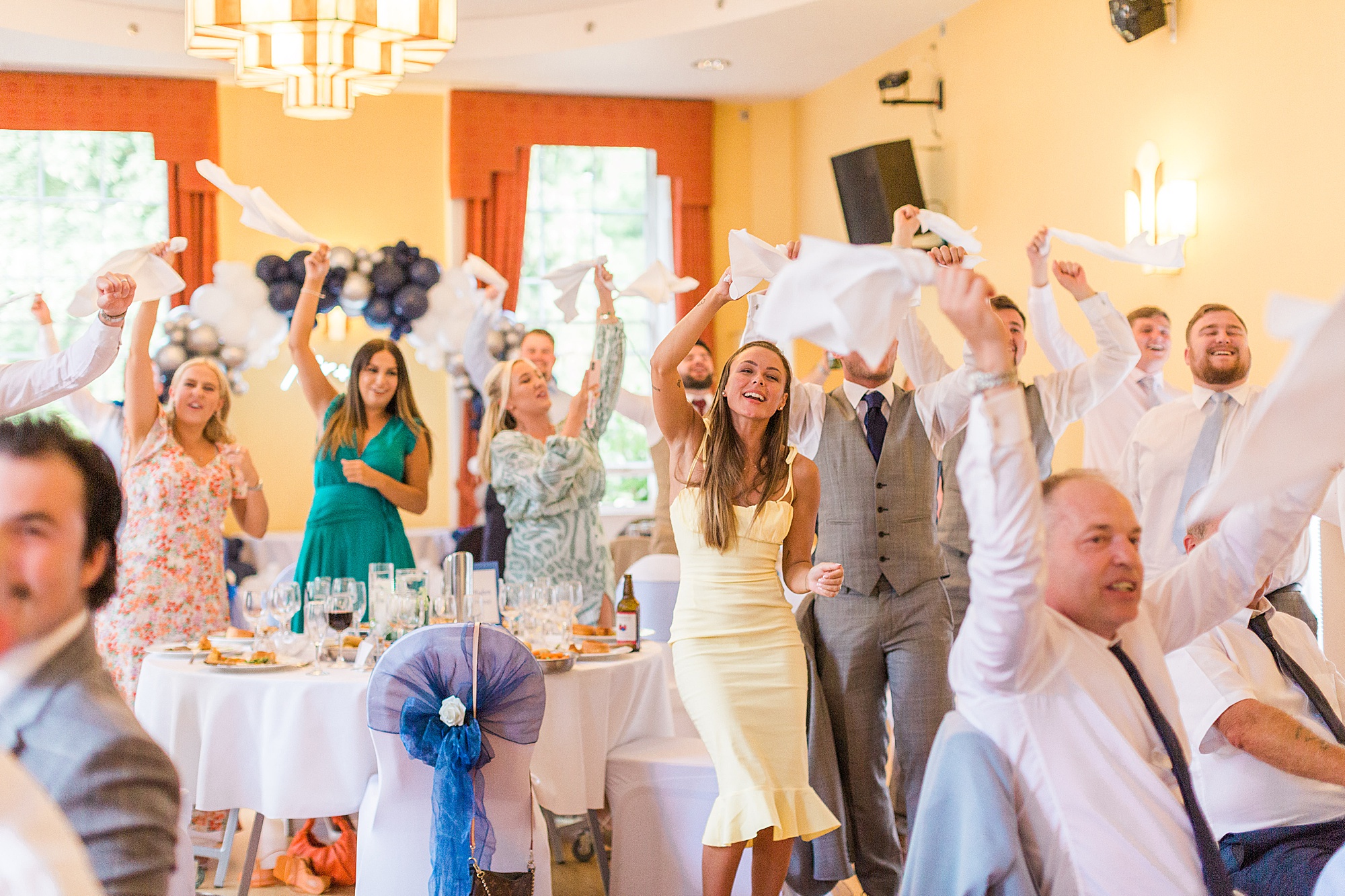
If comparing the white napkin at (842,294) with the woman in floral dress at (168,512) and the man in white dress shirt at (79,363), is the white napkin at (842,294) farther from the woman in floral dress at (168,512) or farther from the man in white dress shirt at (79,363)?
the woman in floral dress at (168,512)

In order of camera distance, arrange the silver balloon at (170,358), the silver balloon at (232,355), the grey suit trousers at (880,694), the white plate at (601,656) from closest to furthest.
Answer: the grey suit trousers at (880,694)
the white plate at (601,656)
the silver balloon at (170,358)
the silver balloon at (232,355)

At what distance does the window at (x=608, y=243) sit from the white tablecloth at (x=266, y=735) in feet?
17.9

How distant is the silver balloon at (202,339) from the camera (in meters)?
6.51

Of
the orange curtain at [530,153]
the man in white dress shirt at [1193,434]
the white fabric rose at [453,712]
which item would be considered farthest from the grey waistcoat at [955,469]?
the orange curtain at [530,153]

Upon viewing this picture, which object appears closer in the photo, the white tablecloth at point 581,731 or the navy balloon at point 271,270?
the white tablecloth at point 581,731

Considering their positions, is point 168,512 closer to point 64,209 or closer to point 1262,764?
point 1262,764

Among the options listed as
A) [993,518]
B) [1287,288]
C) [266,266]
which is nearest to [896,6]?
[1287,288]

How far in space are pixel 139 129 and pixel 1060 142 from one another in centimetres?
578

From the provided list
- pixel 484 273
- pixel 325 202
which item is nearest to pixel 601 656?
pixel 484 273

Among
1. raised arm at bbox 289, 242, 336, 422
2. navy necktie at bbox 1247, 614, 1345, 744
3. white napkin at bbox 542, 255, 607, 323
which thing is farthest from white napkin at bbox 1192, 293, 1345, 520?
raised arm at bbox 289, 242, 336, 422

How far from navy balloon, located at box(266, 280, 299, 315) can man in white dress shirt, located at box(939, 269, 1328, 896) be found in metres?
5.62

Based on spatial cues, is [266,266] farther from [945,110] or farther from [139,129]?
[945,110]

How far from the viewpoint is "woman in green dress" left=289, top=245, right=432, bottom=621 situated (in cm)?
406

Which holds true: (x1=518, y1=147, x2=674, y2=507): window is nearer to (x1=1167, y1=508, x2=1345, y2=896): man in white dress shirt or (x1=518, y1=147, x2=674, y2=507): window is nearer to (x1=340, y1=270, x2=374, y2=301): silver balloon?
(x1=340, y1=270, x2=374, y2=301): silver balloon
